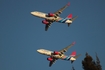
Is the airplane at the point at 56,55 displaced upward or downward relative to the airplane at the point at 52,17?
downward

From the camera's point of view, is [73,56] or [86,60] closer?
[86,60]

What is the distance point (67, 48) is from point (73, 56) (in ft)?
21.1

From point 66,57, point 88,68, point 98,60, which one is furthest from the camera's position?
point 66,57

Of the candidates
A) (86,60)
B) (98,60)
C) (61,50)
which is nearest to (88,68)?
(86,60)

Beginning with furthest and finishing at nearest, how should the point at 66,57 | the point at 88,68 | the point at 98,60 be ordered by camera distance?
the point at 66,57 < the point at 98,60 < the point at 88,68

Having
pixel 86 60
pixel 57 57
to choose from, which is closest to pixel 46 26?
pixel 57 57

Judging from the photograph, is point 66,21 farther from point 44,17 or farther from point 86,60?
point 86,60

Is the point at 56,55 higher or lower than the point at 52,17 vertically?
→ lower

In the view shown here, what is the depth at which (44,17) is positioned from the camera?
367 ft

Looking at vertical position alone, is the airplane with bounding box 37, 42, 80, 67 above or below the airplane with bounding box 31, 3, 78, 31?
below

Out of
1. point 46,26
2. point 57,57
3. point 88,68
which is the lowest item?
point 88,68

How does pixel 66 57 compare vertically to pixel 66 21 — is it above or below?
below

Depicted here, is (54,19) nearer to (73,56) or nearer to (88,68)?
(73,56)

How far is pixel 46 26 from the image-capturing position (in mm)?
118812
